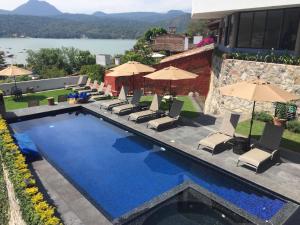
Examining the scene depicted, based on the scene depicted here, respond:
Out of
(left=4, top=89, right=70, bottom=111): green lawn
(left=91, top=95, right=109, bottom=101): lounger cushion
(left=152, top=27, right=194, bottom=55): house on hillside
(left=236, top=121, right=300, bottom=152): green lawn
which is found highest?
(left=152, top=27, right=194, bottom=55): house on hillside

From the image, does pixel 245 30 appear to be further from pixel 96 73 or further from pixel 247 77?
pixel 96 73

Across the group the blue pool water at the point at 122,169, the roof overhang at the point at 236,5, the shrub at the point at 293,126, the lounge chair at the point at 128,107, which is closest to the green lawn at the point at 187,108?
the lounge chair at the point at 128,107

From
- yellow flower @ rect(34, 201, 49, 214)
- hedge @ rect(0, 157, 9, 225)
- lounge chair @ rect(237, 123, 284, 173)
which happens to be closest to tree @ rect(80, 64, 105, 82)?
hedge @ rect(0, 157, 9, 225)

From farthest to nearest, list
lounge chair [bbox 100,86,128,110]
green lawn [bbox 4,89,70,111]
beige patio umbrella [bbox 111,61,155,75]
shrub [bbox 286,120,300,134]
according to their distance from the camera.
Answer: green lawn [bbox 4,89,70,111]
lounge chair [bbox 100,86,128,110]
beige patio umbrella [bbox 111,61,155,75]
shrub [bbox 286,120,300,134]

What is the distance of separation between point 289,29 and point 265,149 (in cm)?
904

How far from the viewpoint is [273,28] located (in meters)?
16.5

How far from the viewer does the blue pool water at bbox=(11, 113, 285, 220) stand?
850 centimetres

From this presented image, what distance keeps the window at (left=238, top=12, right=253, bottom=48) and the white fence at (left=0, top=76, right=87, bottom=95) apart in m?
12.9

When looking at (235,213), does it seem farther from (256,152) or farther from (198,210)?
(256,152)

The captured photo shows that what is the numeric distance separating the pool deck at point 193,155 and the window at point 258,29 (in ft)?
22.4

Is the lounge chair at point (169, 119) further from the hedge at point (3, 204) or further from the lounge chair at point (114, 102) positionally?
the hedge at point (3, 204)

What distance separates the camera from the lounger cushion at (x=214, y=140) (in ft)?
35.0

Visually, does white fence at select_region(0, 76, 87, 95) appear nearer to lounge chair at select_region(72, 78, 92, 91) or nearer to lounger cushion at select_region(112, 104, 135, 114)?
lounge chair at select_region(72, 78, 92, 91)

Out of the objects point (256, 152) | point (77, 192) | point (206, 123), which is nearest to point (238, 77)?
point (206, 123)
